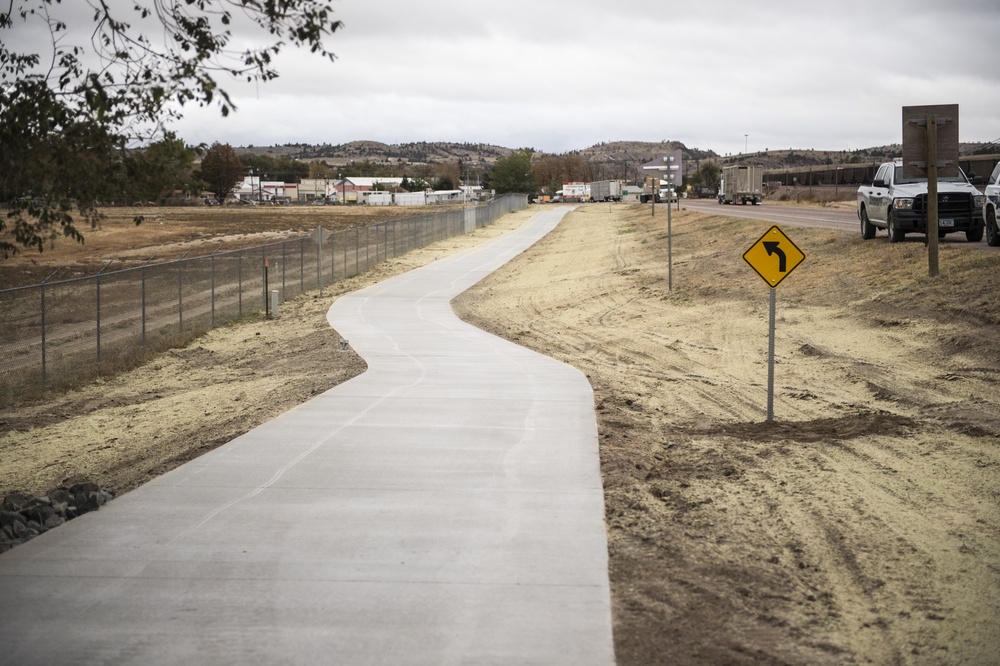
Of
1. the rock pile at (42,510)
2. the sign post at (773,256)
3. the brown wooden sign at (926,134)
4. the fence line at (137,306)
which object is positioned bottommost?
the rock pile at (42,510)

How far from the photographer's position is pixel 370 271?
4328 centimetres

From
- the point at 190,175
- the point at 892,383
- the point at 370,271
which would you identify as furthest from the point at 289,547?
the point at 370,271

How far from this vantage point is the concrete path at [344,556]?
5.94 m

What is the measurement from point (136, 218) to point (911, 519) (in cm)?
684

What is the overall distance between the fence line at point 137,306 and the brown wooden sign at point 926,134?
54.2ft

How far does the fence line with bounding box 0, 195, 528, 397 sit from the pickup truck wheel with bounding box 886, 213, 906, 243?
16.7 metres

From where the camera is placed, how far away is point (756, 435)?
12047 mm

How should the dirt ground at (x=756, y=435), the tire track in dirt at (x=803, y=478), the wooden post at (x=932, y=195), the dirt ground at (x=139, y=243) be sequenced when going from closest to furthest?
the tire track in dirt at (x=803, y=478)
the dirt ground at (x=756, y=435)
the wooden post at (x=932, y=195)
the dirt ground at (x=139, y=243)

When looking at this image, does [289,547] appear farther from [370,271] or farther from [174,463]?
[370,271]

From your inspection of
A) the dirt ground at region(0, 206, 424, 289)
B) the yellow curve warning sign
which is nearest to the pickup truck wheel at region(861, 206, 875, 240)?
the yellow curve warning sign

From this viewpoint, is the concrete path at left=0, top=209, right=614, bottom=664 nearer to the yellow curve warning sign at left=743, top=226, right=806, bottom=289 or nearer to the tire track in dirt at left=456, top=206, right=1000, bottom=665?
the tire track in dirt at left=456, top=206, right=1000, bottom=665

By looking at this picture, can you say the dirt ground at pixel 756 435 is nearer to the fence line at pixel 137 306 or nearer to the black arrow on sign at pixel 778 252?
the fence line at pixel 137 306

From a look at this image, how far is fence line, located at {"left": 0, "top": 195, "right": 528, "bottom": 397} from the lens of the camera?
829 inches

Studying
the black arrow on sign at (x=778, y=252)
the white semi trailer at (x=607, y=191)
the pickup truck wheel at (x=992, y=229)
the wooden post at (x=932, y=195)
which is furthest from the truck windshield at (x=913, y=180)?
the white semi trailer at (x=607, y=191)
